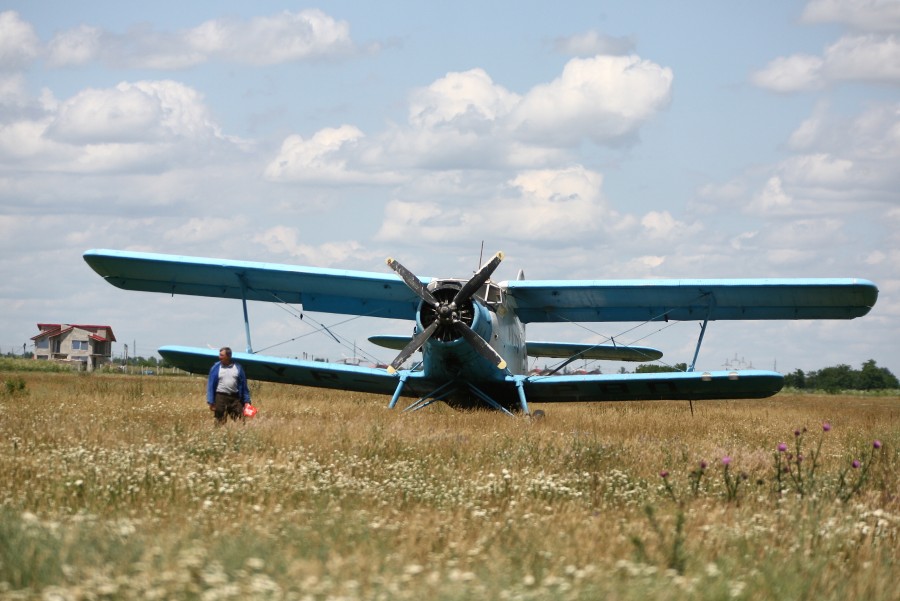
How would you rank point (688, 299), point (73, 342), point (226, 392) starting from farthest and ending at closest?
1. point (73, 342)
2. point (688, 299)
3. point (226, 392)

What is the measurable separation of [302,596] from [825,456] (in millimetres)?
9695

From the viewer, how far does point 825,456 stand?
13102 millimetres

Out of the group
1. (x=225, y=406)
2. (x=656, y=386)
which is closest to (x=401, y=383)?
(x=656, y=386)

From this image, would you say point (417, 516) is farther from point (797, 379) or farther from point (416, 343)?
point (797, 379)

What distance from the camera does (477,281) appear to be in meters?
18.9

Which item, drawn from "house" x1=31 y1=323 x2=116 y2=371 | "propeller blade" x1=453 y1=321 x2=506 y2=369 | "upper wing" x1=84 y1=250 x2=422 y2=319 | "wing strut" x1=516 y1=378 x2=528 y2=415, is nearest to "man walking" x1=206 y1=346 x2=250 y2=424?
"propeller blade" x1=453 y1=321 x2=506 y2=369

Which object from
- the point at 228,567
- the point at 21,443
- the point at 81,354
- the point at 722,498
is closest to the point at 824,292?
the point at 722,498

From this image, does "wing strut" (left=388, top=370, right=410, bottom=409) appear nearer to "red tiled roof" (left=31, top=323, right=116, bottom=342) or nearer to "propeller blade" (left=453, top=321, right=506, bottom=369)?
"propeller blade" (left=453, top=321, right=506, bottom=369)

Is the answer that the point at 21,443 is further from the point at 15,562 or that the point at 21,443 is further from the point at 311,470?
the point at 15,562

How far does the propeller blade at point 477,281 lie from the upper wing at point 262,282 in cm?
140

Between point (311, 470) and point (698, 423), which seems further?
point (698, 423)

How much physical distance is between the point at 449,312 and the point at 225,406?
4737 mm

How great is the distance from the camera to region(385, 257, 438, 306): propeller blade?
19031 mm

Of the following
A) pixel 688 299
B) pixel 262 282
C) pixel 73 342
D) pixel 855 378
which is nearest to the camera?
pixel 688 299
